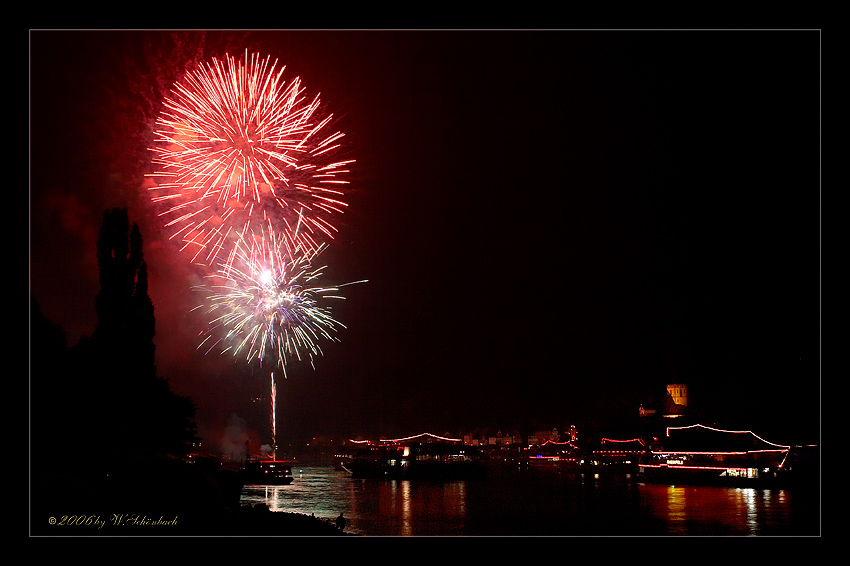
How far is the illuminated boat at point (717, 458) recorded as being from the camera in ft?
162

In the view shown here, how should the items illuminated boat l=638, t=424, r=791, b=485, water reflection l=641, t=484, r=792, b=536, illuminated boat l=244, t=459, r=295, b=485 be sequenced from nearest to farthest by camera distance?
water reflection l=641, t=484, r=792, b=536
illuminated boat l=244, t=459, r=295, b=485
illuminated boat l=638, t=424, r=791, b=485

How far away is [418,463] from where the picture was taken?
2258 inches

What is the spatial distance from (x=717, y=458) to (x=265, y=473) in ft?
105

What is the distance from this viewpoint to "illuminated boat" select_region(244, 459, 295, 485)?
154ft

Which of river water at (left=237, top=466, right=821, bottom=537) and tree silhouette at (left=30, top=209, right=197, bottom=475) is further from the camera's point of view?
river water at (left=237, top=466, right=821, bottom=537)

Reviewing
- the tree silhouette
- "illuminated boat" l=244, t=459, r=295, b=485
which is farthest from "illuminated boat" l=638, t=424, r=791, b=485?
the tree silhouette

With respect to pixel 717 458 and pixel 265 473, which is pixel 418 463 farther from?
pixel 717 458

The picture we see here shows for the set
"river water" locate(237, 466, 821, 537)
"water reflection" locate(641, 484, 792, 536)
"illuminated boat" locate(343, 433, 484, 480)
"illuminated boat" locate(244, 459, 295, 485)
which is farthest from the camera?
"illuminated boat" locate(343, 433, 484, 480)

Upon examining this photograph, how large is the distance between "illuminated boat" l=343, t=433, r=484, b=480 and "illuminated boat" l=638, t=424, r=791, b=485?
14.5m

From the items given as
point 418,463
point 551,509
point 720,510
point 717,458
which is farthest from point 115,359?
point 717,458

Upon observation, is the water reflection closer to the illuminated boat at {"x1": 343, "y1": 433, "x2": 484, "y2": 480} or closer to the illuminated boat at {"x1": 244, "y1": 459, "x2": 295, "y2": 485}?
the illuminated boat at {"x1": 343, "y1": 433, "x2": 484, "y2": 480}
